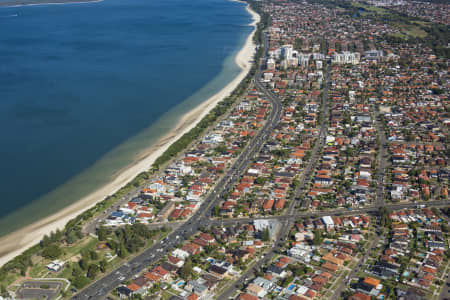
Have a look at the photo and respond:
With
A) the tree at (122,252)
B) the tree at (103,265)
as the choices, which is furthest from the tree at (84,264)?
the tree at (122,252)

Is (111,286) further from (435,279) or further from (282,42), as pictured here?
(282,42)

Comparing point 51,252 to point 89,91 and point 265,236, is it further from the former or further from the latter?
point 89,91

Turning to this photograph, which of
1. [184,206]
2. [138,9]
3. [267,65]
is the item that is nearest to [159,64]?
[267,65]

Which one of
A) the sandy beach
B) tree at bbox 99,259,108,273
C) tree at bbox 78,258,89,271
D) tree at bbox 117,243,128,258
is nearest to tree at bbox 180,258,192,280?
tree at bbox 117,243,128,258

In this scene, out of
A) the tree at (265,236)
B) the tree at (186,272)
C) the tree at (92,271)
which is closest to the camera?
the tree at (186,272)

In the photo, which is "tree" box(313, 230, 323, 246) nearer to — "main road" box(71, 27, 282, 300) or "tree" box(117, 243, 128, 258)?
"main road" box(71, 27, 282, 300)

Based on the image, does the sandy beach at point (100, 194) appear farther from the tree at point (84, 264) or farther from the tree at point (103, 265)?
the tree at point (103, 265)
